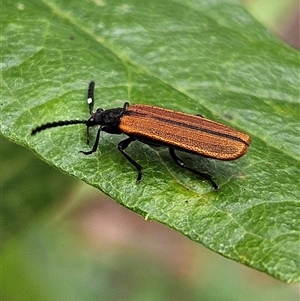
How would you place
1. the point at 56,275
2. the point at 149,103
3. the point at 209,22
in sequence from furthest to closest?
the point at 56,275, the point at 209,22, the point at 149,103

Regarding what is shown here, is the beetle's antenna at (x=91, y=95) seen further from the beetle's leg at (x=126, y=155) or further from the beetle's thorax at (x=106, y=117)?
the beetle's leg at (x=126, y=155)

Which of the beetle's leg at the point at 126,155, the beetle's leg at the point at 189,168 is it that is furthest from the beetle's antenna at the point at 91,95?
the beetle's leg at the point at 189,168

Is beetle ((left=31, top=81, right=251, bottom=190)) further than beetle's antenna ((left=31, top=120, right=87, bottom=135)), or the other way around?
beetle ((left=31, top=81, right=251, bottom=190))

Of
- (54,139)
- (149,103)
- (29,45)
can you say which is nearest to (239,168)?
(149,103)

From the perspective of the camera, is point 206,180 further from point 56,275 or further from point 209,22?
point 56,275

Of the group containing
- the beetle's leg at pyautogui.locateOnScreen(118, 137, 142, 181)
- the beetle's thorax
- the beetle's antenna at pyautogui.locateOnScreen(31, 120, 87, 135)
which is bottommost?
the beetle's leg at pyautogui.locateOnScreen(118, 137, 142, 181)

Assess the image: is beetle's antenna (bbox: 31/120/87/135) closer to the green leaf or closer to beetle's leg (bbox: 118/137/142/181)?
the green leaf

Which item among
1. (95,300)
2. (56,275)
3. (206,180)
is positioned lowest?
(95,300)

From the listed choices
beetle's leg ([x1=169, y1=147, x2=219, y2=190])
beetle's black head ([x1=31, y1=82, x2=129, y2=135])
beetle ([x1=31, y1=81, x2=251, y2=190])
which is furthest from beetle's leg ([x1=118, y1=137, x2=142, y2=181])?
beetle's leg ([x1=169, y1=147, x2=219, y2=190])
